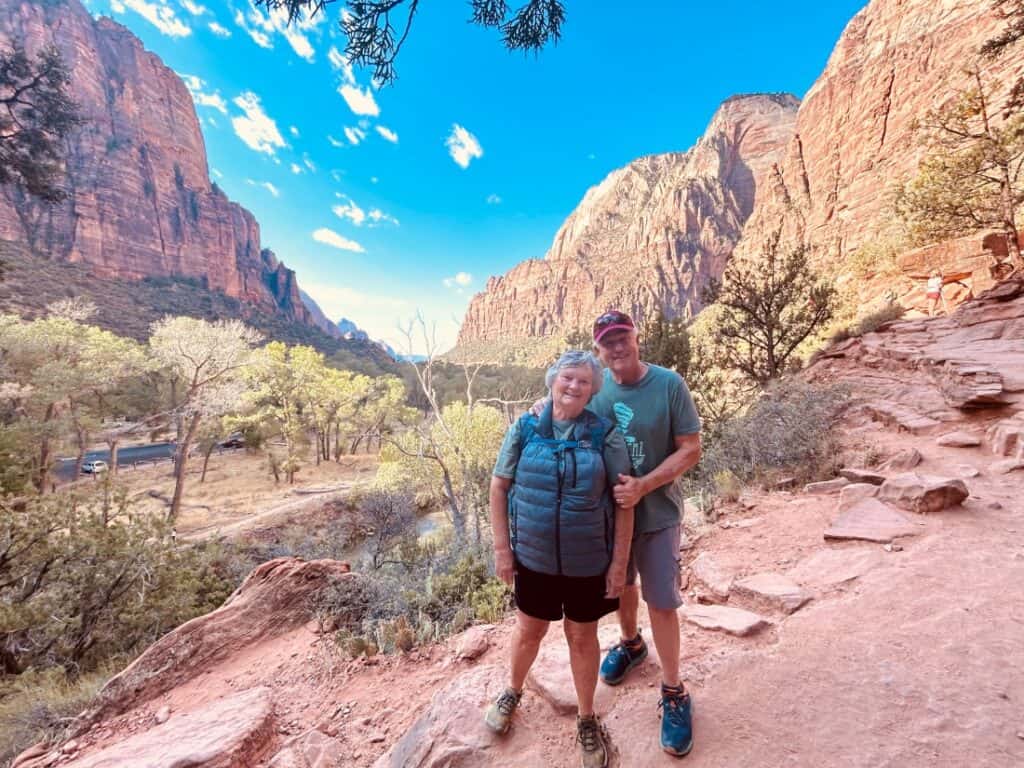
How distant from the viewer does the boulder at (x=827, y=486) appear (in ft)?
13.7

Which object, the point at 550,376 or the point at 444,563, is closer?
the point at 550,376

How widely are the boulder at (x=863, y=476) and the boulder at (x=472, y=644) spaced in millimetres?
3875

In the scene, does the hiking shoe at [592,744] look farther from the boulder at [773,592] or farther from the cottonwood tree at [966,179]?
the cottonwood tree at [966,179]

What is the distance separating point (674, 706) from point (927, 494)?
306 centimetres

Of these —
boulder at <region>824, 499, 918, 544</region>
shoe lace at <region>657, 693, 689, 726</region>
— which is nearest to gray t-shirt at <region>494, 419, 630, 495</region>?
shoe lace at <region>657, 693, 689, 726</region>

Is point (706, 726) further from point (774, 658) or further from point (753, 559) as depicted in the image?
point (753, 559)

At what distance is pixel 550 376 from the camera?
1866 millimetres

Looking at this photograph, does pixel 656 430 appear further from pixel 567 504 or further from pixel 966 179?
pixel 966 179

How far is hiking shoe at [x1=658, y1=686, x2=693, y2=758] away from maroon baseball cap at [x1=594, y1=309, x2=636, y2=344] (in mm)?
1602

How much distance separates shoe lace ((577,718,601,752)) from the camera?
174 cm

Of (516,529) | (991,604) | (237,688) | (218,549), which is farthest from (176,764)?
(218,549)

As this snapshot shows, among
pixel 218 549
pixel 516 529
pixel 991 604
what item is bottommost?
pixel 218 549

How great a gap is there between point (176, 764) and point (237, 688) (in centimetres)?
118

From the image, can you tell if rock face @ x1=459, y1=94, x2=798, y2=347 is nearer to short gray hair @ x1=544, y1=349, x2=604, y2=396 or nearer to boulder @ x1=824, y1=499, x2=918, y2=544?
boulder @ x1=824, y1=499, x2=918, y2=544
